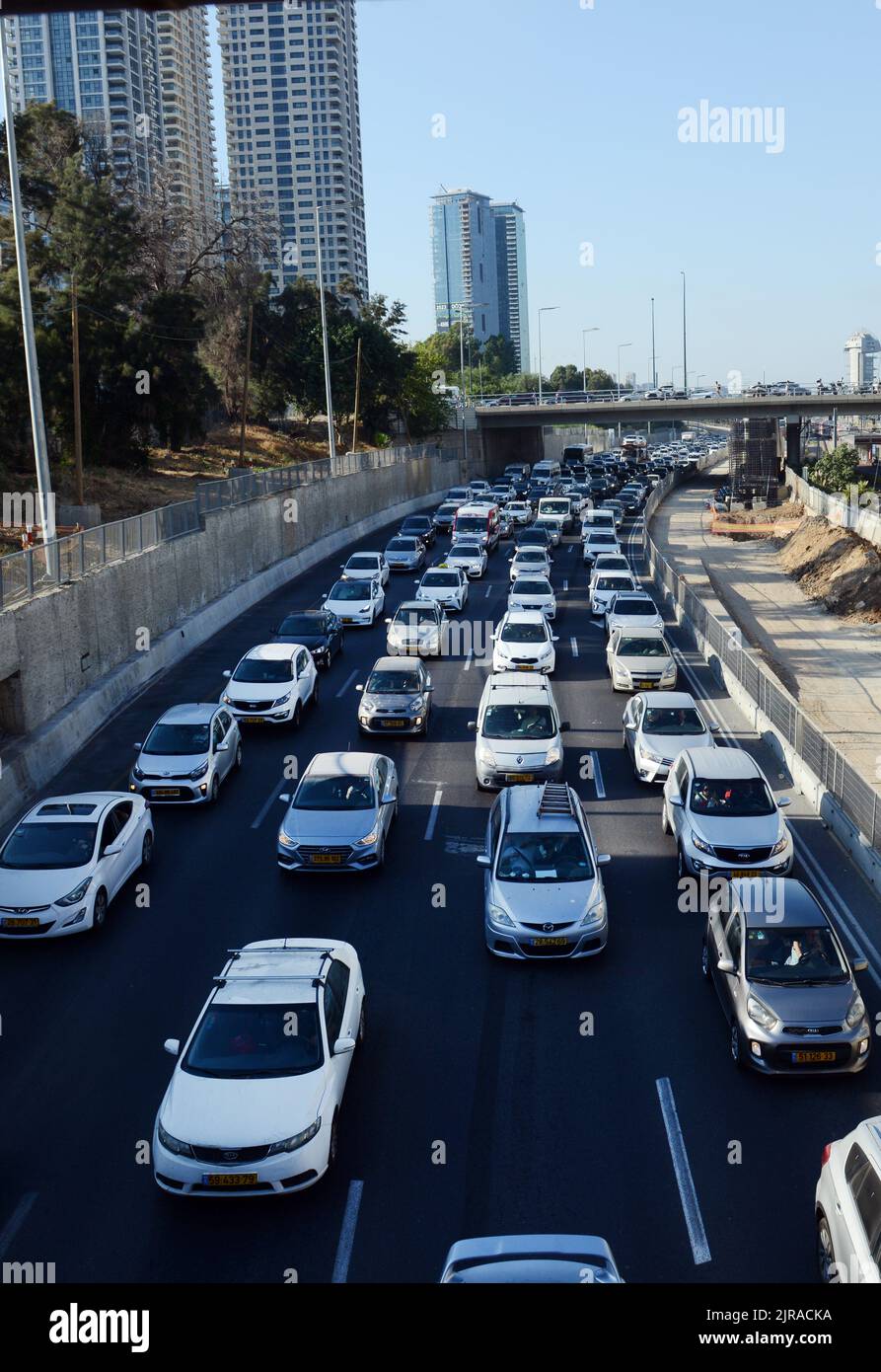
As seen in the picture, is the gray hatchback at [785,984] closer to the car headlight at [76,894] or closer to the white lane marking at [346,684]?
the car headlight at [76,894]

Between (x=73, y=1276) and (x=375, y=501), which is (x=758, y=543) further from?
(x=73, y=1276)

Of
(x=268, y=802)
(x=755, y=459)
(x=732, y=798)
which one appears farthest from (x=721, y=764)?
(x=755, y=459)

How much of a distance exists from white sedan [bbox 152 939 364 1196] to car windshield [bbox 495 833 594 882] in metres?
3.34

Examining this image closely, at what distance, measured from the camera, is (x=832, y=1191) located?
9.05 metres

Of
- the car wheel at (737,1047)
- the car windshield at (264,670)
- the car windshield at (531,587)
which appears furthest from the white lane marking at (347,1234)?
the car windshield at (531,587)

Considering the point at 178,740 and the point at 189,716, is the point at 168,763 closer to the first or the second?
the point at 178,740

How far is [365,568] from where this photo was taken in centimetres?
4231

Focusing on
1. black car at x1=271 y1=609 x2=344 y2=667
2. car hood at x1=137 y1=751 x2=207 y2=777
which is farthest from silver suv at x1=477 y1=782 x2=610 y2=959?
black car at x1=271 y1=609 x2=344 y2=667

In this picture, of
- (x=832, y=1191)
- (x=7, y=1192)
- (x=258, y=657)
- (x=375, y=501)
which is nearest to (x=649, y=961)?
(x=832, y=1191)

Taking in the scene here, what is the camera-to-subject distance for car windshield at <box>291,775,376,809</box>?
18.6 meters

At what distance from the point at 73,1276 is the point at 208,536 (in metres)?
30.7

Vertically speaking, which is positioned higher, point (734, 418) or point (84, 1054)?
point (734, 418)

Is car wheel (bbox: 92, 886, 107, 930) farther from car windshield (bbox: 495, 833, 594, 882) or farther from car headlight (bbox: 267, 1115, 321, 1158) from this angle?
car headlight (bbox: 267, 1115, 321, 1158)

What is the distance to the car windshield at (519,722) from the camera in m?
22.4
